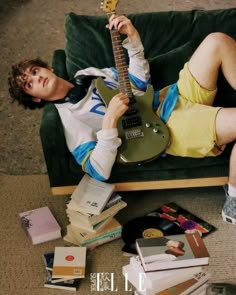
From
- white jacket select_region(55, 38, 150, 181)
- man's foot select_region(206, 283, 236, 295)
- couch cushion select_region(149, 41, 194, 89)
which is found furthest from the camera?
couch cushion select_region(149, 41, 194, 89)

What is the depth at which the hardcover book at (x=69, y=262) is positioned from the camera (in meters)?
1.89

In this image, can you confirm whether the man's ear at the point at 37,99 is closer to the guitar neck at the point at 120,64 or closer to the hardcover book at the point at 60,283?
the guitar neck at the point at 120,64

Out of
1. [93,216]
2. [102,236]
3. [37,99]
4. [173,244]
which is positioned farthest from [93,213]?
[37,99]

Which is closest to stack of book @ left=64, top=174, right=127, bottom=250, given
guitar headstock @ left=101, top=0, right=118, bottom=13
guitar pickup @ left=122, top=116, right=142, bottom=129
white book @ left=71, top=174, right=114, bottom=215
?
white book @ left=71, top=174, right=114, bottom=215

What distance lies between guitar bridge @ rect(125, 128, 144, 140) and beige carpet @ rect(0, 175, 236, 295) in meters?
0.36

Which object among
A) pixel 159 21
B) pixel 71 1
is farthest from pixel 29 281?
pixel 71 1

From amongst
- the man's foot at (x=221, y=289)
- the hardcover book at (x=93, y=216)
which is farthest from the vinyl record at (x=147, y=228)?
the man's foot at (x=221, y=289)

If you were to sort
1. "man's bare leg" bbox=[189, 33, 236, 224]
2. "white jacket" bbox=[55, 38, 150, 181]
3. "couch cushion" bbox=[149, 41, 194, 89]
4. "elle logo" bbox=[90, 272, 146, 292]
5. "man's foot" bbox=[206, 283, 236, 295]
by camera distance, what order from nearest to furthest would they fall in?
"man's foot" bbox=[206, 283, 236, 295] → "elle logo" bbox=[90, 272, 146, 292] → "white jacket" bbox=[55, 38, 150, 181] → "man's bare leg" bbox=[189, 33, 236, 224] → "couch cushion" bbox=[149, 41, 194, 89]

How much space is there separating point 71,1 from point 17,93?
90.0 inches

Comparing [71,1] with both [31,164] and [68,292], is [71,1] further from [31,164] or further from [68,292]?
[68,292]

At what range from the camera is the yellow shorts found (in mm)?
2039

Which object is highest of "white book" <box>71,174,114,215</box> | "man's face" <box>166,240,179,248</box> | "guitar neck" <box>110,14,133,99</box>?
"guitar neck" <box>110,14,133,99</box>

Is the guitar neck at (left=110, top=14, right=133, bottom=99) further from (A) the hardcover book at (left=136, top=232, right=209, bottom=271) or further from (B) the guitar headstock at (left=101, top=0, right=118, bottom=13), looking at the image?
(A) the hardcover book at (left=136, top=232, right=209, bottom=271)

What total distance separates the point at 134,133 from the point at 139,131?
2 centimetres
